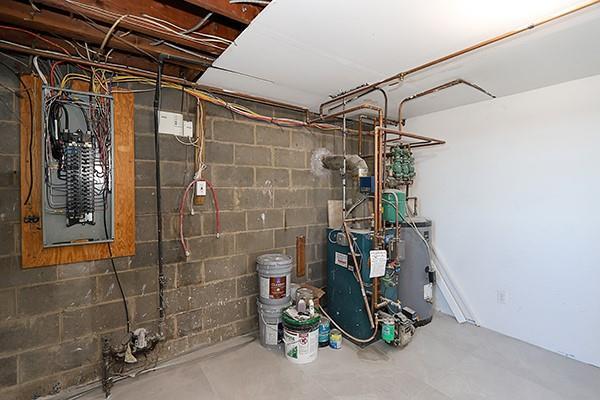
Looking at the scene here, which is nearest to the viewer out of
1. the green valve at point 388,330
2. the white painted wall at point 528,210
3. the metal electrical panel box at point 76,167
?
the metal electrical panel box at point 76,167

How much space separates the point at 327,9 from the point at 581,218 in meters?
2.61

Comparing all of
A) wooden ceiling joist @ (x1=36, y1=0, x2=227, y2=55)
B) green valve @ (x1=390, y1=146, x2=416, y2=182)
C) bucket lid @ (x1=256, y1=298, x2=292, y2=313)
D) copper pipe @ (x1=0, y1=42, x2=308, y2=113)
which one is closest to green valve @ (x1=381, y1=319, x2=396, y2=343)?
bucket lid @ (x1=256, y1=298, x2=292, y2=313)

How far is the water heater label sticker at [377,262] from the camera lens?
247 centimetres

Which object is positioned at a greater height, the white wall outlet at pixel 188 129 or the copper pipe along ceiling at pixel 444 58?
the copper pipe along ceiling at pixel 444 58

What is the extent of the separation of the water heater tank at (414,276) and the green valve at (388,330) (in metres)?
0.58

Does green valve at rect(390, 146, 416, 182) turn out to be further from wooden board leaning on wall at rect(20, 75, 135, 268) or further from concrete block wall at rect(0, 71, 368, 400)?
wooden board leaning on wall at rect(20, 75, 135, 268)

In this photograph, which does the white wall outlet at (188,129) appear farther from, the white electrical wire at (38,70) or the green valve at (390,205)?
the green valve at (390,205)

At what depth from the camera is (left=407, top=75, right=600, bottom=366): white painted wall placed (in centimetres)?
235

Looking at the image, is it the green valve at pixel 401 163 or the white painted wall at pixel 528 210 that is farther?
the green valve at pixel 401 163

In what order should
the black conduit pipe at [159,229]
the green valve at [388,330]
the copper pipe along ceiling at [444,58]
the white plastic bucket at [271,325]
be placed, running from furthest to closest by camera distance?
the white plastic bucket at [271,325] → the green valve at [388,330] → the black conduit pipe at [159,229] → the copper pipe along ceiling at [444,58]

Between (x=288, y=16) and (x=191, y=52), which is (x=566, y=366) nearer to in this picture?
(x=288, y=16)

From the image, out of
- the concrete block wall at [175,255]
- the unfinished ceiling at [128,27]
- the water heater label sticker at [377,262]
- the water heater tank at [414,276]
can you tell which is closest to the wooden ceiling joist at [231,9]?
the unfinished ceiling at [128,27]

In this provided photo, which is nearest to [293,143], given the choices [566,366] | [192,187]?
[192,187]

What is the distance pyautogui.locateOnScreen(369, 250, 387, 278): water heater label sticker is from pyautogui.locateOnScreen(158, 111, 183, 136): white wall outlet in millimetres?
1920
